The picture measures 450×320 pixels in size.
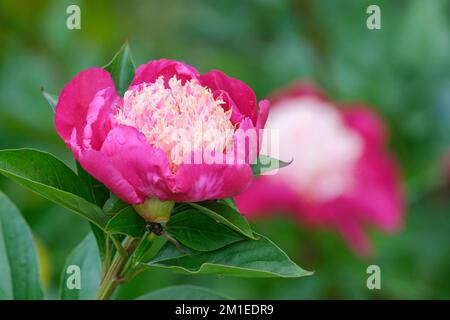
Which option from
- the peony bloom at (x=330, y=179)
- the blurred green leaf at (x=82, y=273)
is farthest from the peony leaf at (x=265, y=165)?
the peony bloom at (x=330, y=179)

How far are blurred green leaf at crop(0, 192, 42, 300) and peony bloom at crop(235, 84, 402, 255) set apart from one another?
0.50 metres

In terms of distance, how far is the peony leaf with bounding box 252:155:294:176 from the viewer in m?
0.51

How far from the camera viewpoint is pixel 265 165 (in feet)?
1.70

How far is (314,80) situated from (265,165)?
91 centimetres

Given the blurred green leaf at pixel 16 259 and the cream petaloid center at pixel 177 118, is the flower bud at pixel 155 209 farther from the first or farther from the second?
the blurred green leaf at pixel 16 259

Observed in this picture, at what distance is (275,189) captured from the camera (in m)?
1.15

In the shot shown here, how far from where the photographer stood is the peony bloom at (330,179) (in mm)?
1127

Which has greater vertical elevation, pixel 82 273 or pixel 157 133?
pixel 157 133

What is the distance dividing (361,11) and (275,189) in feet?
1.46

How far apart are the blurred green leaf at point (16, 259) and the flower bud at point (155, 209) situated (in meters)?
0.17

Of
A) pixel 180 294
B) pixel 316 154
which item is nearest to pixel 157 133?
pixel 180 294

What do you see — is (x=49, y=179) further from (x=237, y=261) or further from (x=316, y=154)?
(x=316, y=154)

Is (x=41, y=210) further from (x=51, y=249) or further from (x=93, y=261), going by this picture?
(x=93, y=261)

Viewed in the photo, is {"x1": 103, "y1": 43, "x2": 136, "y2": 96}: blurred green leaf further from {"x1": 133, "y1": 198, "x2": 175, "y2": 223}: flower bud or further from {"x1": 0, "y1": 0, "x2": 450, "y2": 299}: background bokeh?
{"x1": 0, "y1": 0, "x2": 450, "y2": 299}: background bokeh
